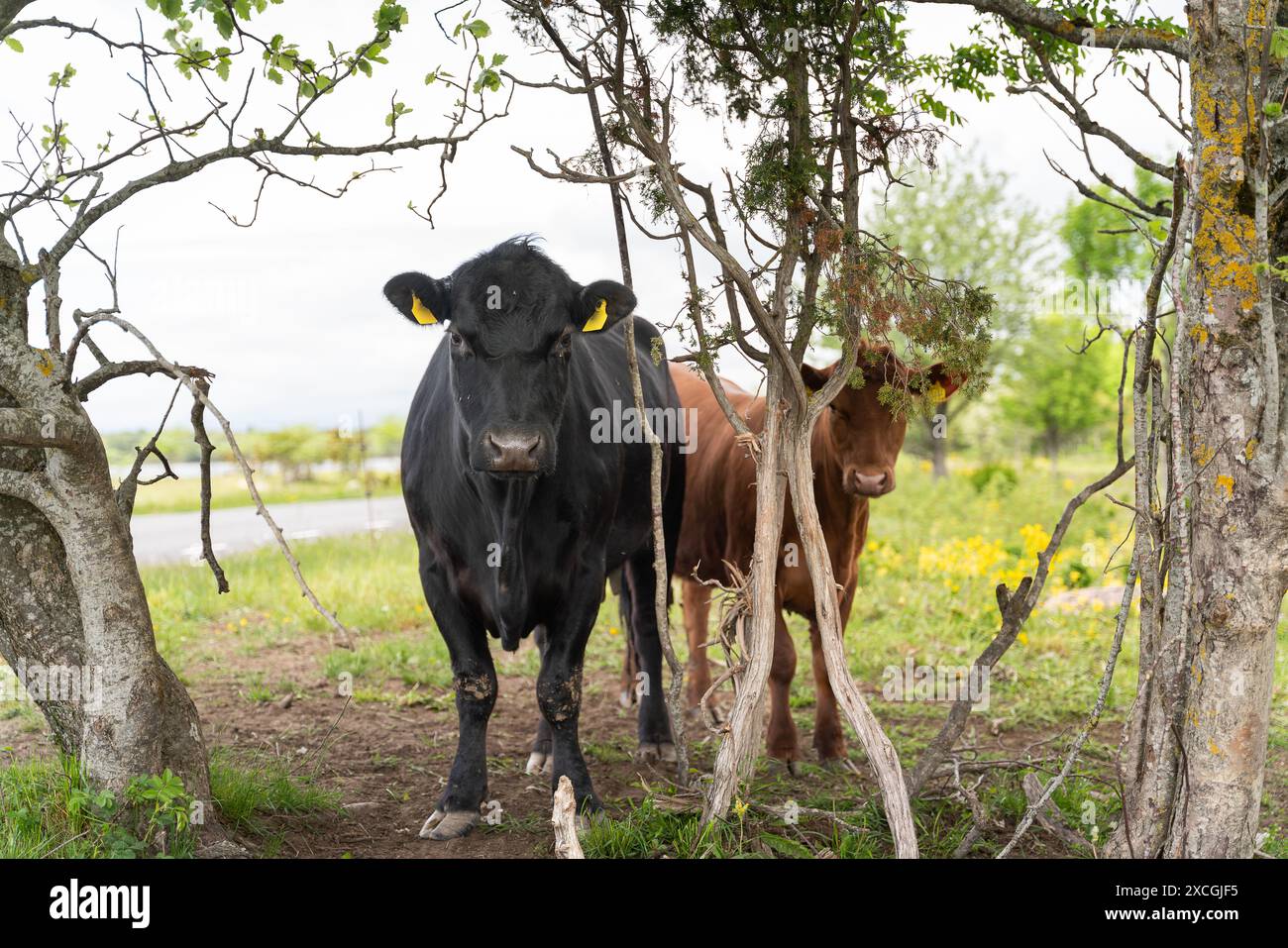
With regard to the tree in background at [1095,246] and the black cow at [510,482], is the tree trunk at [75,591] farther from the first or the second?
the tree in background at [1095,246]

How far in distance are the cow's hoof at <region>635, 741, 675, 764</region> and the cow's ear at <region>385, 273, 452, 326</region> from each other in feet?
9.33

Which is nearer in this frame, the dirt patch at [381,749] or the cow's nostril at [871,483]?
the dirt patch at [381,749]

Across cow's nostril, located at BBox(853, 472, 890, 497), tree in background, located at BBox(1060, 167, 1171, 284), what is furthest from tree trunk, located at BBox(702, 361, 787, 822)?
tree in background, located at BBox(1060, 167, 1171, 284)

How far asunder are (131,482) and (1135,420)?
4172 millimetres

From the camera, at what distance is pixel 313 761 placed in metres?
6.25

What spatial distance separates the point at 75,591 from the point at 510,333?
7.06ft

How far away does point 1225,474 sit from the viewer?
407 centimetres

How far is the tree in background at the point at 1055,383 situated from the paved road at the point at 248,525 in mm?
18754

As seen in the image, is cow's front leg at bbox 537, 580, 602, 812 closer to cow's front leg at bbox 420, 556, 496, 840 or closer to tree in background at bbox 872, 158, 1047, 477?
cow's front leg at bbox 420, 556, 496, 840

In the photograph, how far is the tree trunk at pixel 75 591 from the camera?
4.63 meters

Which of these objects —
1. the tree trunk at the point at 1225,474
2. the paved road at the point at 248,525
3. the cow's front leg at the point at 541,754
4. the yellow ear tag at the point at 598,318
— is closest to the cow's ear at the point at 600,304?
the yellow ear tag at the point at 598,318

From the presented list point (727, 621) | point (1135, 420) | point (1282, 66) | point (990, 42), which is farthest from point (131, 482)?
point (1282, 66)

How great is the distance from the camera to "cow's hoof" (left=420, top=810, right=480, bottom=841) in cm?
517

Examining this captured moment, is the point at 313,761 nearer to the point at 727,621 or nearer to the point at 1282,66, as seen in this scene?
the point at 727,621
